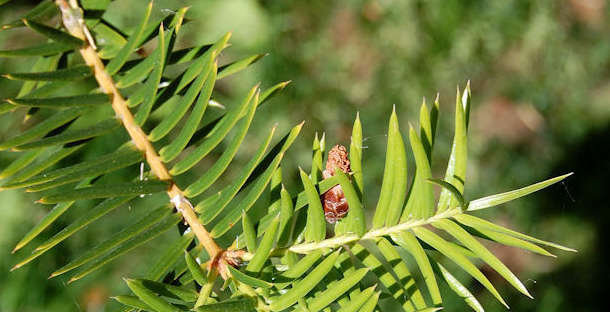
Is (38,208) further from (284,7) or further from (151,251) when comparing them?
(284,7)

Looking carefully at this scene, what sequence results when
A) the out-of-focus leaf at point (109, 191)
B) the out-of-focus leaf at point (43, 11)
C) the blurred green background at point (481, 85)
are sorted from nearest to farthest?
the out-of-focus leaf at point (109, 191)
the out-of-focus leaf at point (43, 11)
the blurred green background at point (481, 85)

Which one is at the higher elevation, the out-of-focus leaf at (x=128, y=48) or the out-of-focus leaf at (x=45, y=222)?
the out-of-focus leaf at (x=128, y=48)

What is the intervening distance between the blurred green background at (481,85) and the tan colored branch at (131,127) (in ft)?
3.68

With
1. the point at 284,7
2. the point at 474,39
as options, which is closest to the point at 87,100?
the point at 284,7

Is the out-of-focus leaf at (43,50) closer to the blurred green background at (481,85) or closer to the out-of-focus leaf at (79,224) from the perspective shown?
the out-of-focus leaf at (79,224)

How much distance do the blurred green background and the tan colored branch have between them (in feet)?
3.68

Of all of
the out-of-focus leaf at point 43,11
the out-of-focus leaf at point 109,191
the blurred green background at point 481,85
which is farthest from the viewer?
the blurred green background at point 481,85

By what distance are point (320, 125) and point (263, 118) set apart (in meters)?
0.19

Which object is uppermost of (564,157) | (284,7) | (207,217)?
(284,7)

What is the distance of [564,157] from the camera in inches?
78.6

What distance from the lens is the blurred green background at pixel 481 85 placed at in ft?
6.10

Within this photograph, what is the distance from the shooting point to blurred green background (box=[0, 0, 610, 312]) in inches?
73.2

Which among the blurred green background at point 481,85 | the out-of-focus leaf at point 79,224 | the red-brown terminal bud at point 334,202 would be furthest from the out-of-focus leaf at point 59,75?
the blurred green background at point 481,85

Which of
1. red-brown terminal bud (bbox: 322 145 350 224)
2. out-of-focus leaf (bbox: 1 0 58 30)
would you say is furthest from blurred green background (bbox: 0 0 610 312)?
red-brown terminal bud (bbox: 322 145 350 224)
